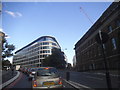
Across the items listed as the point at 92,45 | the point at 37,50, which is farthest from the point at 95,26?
the point at 37,50

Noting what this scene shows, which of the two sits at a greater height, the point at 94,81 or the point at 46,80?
the point at 46,80

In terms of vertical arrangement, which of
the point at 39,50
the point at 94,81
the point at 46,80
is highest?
the point at 39,50

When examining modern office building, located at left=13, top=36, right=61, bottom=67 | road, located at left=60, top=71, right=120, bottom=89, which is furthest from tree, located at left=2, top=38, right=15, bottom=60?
modern office building, located at left=13, top=36, right=61, bottom=67

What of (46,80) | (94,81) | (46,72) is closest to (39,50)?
(94,81)

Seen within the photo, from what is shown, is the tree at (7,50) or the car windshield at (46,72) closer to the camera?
the car windshield at (46,72)

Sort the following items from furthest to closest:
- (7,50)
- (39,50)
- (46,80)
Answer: (39,50) → (7,50) → (46,80)

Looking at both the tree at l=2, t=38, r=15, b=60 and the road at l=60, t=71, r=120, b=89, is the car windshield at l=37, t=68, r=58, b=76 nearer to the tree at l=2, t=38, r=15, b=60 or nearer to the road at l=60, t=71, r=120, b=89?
the road at l=60, t=71, r=120, b=89

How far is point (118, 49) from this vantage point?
25.0 m

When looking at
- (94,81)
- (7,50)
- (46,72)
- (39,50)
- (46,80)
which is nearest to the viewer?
(46,80)

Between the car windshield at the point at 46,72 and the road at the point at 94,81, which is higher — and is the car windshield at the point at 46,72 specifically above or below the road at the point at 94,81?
above

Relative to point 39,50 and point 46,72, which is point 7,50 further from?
point 39,50

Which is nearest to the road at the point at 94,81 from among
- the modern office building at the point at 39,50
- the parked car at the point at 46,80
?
the parked car at the point at 46,80

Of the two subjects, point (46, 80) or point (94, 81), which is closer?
point (46, 80)

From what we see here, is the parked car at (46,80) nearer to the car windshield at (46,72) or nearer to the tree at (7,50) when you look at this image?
the car windshield at (46,72)
